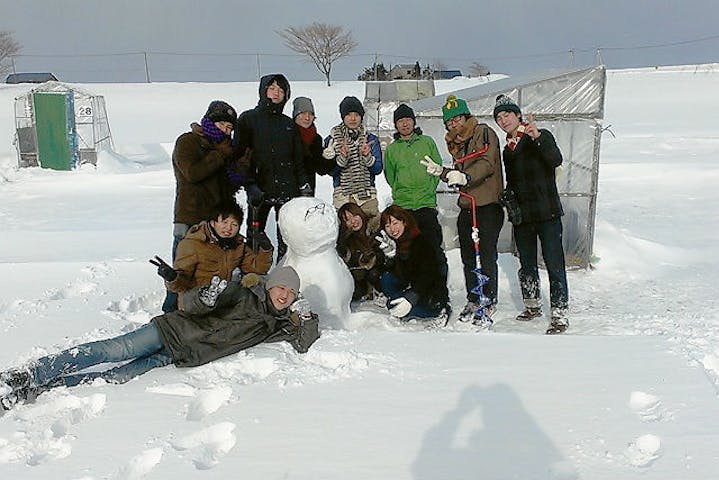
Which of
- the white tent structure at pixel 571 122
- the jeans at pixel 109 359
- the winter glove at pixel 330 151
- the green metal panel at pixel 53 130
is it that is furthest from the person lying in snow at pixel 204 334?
the green metal panel at pixel 53 130

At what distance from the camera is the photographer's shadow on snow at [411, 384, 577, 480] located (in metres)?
2.49

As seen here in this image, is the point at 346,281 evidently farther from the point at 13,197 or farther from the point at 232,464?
the point at 13,197

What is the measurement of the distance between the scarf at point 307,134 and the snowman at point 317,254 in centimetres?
67

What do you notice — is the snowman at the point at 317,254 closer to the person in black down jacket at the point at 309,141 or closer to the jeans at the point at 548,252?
the person in black down jacket at the point at 309,141

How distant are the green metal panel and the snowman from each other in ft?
43.7

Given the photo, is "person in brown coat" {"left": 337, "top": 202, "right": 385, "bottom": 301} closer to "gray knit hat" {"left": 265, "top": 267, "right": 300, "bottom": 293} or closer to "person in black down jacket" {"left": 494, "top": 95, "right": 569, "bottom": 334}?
"person in black down jacket" {"left": 494, "top": 95, "right": 569, "bottom": 334}

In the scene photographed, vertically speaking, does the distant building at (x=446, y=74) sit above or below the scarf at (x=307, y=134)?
above

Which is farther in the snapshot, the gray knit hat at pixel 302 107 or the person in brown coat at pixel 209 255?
the gray knit hat at pixel 302 107

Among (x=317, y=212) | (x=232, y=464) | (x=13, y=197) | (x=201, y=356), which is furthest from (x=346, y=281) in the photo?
(x=13, y=197)

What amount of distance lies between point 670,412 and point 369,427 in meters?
1.41

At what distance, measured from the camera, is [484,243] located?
4.70m

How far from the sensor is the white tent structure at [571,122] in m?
6.67

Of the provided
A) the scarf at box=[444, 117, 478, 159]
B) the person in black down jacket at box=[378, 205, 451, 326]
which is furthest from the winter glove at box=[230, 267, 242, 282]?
the scarf at box=[444, 117, 478, 159]

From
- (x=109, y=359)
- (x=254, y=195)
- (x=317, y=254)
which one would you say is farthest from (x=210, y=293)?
(x=254, y=195)
